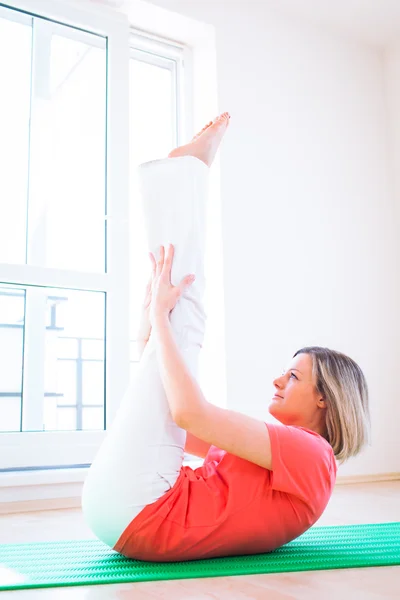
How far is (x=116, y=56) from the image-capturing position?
323 centimetres

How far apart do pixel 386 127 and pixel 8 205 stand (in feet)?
8.42

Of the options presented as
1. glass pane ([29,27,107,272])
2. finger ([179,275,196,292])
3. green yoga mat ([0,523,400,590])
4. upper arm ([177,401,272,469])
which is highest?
glass pane ([29,27,107,272])

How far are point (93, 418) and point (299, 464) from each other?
1.84m

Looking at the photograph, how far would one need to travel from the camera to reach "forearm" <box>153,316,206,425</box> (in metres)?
1.30

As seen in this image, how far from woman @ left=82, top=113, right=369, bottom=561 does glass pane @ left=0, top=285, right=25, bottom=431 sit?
1505 millimetres

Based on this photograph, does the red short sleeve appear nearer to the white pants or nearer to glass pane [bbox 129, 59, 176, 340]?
the white pants

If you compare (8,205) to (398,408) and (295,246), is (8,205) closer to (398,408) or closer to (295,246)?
(295,246)

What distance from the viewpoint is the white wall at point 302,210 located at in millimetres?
3385

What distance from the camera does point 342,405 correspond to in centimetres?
150

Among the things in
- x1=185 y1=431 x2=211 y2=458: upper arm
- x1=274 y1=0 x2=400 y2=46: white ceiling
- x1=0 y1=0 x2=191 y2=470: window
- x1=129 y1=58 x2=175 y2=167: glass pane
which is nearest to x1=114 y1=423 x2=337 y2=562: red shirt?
x1=185 y1=431 x2=211 y2=458: upper arm

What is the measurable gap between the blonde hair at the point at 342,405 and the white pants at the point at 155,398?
32 centimetres

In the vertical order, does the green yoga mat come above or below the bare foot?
below

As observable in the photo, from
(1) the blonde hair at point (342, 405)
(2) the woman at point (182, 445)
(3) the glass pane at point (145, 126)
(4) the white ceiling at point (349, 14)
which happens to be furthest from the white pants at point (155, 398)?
(4) the white ceiling at point (349, 14)

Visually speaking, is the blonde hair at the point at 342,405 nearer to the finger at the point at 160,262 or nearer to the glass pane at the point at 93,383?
the finger at the point at 160,262
